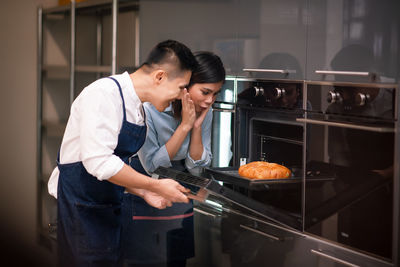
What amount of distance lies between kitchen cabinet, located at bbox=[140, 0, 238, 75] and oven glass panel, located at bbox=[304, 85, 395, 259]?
0.45m

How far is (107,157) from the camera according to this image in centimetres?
136

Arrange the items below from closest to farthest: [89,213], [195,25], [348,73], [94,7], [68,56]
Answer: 1. [348,73]
2. [89,213]
3. [195,25]
4. [94,7]
5. [68,56]

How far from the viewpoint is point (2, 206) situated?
3.80m

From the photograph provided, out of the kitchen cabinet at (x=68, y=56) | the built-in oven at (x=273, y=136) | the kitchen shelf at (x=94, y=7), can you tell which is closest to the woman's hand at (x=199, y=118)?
the built-in oven at (x=273, y=136)

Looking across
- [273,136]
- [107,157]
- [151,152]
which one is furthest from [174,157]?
[107,157]

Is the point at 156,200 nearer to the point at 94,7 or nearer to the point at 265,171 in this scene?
the point at 265,171

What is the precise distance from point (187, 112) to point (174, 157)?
0.17 metres

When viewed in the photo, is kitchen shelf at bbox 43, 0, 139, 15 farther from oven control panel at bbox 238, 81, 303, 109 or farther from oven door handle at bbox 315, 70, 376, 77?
oven door handle at bbox 315, 70, 376, 77

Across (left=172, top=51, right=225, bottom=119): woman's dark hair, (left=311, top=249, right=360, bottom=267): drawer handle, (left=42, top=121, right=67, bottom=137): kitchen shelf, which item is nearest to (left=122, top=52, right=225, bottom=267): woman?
(left=172, top=51, right=225, bottom=119): woman's dark hair

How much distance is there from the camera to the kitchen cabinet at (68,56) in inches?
104

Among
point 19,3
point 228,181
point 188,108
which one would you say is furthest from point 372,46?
point 19,3

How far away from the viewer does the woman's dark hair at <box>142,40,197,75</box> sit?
1.50 meters

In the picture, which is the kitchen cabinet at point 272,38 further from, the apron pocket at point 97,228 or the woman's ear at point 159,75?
the apron pocket at point 97,228

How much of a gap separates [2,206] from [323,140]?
9.64 feet
